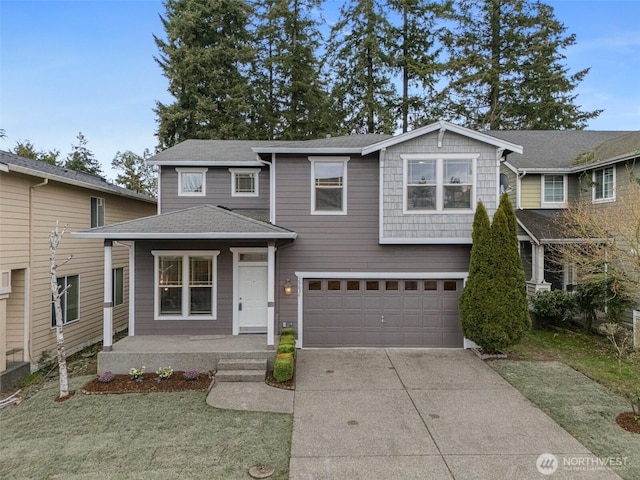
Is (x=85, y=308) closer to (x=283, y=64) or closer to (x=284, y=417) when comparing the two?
(x=284, y=417)

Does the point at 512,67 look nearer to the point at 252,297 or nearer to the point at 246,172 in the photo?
the point at 246,172

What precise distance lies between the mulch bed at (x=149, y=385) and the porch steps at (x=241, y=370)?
0.31m

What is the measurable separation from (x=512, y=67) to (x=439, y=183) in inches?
673

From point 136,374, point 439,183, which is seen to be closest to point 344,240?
point 439,183

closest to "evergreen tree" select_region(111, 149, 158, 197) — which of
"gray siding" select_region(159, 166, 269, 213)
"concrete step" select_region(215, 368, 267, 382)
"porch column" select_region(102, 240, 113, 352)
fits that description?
"gray siding" select_region(159, 166, 269, 213)

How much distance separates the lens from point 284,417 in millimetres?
5734

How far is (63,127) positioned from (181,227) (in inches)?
889

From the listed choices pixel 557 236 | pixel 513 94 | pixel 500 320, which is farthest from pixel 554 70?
pixel 500 320

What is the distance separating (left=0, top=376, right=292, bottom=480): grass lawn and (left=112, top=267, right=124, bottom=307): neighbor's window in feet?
20.5

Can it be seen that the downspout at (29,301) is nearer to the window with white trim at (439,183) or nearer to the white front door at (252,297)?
the white front door at (252,297)

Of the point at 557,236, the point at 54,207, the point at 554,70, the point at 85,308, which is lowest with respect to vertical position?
the point at 85,308

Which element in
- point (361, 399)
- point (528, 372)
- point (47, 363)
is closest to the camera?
point (361, 399)

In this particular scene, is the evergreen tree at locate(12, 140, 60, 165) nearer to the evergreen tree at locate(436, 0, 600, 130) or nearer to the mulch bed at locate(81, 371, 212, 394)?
the mulch bed at locate(81, 371, 212, 394)

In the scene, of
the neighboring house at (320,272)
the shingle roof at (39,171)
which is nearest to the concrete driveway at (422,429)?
the neighboring house at (320,272)
